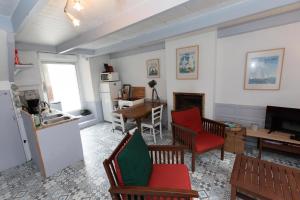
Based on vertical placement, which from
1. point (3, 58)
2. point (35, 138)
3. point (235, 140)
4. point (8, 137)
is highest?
point (3, 58)

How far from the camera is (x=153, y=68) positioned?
400cm

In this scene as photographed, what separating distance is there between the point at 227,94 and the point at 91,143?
3.16m

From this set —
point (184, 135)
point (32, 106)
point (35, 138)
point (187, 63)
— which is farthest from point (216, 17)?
point (32, 106)

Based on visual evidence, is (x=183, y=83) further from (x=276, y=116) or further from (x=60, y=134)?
(x=60, y=134)

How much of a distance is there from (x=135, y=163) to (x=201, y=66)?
7.85 ft

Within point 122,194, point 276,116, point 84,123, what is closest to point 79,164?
point 122,194

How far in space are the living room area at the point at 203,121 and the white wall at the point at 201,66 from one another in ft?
0.06

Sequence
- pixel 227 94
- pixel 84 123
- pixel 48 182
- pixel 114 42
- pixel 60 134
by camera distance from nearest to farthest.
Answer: pixel 48 182
pixel 60 134
pixel 227 94
pixel 114 42
pixel 84 123

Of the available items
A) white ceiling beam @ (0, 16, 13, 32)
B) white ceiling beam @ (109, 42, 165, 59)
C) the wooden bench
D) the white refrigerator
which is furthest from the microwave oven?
the wooden bench

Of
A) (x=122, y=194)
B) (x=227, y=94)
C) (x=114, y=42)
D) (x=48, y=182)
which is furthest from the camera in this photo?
(x=114, y=42)

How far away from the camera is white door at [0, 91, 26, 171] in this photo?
2520mm

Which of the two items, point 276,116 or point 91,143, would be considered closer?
point 276,116

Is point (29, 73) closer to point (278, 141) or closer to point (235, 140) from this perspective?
point (235, 140)

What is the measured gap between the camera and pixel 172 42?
129 inches
